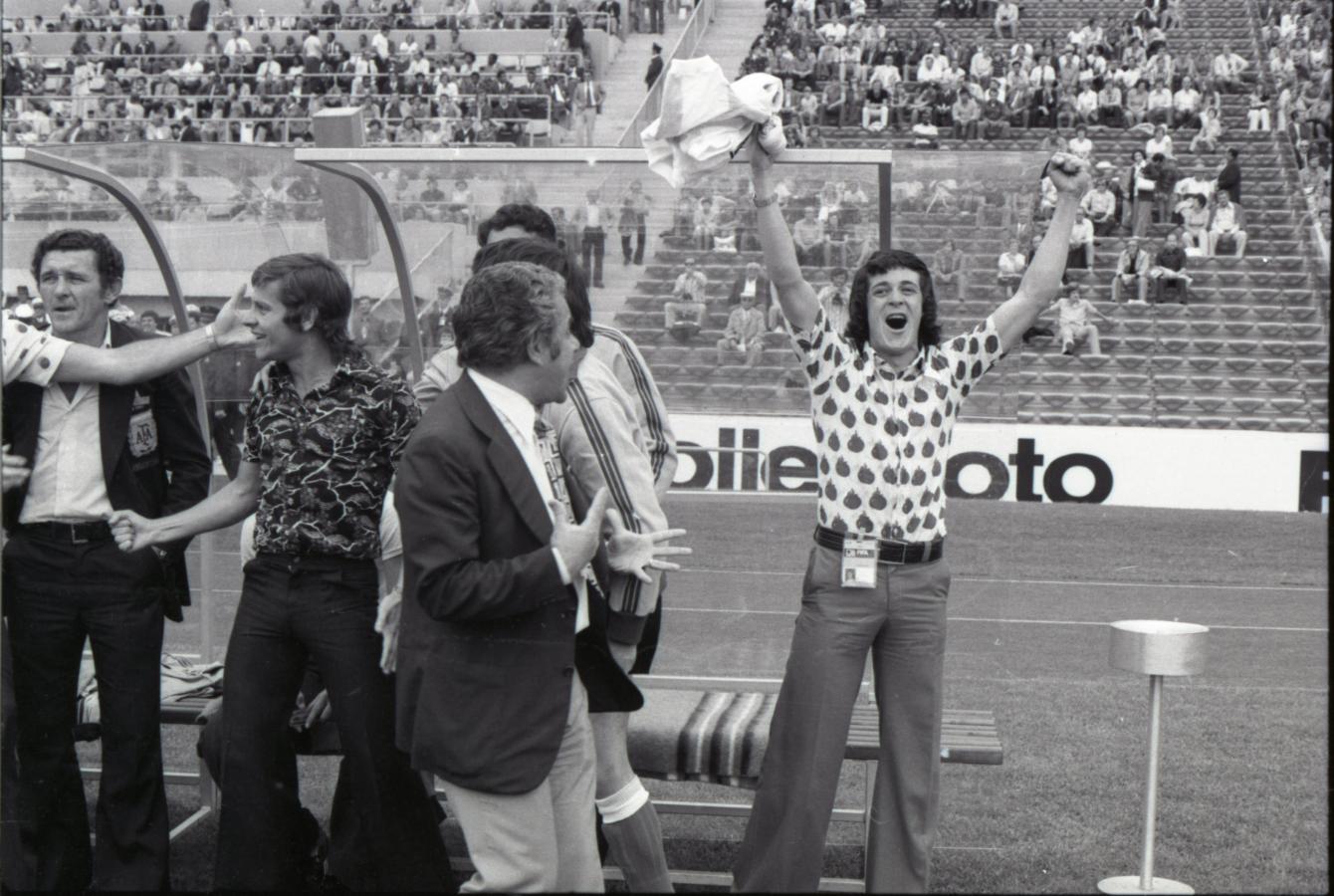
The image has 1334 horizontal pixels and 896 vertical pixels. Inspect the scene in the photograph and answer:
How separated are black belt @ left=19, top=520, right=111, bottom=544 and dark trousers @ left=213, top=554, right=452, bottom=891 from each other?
547mm

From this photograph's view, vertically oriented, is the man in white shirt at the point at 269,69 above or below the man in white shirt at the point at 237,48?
below

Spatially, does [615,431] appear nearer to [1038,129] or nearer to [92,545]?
[92,545]

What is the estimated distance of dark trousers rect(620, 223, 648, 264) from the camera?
20.8ft

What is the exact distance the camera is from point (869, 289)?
4477mm

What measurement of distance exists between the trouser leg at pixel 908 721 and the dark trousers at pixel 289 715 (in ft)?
3.94

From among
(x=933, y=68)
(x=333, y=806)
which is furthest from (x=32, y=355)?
(x=933, y=68)

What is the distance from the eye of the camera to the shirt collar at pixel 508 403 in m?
3.36

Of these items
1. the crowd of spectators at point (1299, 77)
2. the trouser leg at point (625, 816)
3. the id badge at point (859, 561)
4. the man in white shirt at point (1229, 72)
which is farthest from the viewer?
the man in white shirt at point (1229, 72)

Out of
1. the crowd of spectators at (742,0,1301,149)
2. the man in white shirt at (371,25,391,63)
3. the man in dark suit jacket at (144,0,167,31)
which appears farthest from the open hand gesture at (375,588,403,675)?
the man in dark suit jacket at (144,0,167,31)

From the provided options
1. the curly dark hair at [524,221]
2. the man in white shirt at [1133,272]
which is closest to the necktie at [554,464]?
the curly dark hair at [524,221]

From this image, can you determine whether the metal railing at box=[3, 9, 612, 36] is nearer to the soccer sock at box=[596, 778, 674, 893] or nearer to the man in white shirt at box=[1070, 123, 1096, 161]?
the man in white shirt at box=[1070, 123, 1096, 161]

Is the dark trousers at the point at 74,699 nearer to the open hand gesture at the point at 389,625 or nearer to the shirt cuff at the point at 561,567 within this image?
the open hand gesture at the point at 389,625

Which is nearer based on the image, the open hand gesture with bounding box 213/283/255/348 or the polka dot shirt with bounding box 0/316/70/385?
the open hand gesture with bounding box 213/283/255/348

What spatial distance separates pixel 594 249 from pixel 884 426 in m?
2.47
